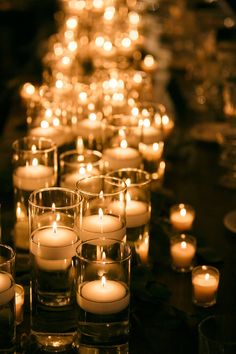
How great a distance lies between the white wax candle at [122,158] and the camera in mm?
1866

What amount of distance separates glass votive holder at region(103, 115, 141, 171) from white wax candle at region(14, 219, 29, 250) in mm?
307

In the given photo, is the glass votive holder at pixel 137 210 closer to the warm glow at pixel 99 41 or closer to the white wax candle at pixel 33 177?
the white wax candle at pixel 33 177

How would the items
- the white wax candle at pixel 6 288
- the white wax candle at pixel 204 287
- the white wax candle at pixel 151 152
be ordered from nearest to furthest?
the white wax candle at pixel 6 288
the white wax candle at pixel 204 287
the white wax candle at pixel 151 152

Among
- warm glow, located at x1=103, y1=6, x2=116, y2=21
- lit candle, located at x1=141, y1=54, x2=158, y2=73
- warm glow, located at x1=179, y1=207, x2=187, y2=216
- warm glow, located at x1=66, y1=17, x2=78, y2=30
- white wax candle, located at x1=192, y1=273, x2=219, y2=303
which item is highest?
warm glow, located at x1=103, y1=6, x2=116, y2=21

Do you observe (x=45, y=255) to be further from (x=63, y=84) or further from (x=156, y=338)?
(x=63, y=84)

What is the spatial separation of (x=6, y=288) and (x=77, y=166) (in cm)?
53

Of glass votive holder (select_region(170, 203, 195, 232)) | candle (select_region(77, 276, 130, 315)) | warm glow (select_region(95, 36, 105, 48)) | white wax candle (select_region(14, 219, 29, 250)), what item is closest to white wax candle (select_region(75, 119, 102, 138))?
glass votive holder (select_region(170, 203, 195, 232))

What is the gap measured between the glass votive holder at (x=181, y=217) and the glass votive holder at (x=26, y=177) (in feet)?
1.06

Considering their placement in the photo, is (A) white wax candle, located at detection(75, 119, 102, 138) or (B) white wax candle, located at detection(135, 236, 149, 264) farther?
(A) white wax candle, located at detection(75, 119, 102, 138)

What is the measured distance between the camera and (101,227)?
4.79 feet

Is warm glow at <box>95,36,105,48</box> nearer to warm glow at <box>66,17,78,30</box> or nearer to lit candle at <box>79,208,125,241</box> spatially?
warm glow at <box>66,17,78,30</box>

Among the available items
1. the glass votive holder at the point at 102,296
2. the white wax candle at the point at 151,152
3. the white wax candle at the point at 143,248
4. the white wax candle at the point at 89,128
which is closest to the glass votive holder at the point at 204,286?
the white wax candle at the point at 143,248

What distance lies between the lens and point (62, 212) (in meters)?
1.42

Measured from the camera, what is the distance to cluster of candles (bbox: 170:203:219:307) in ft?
5.10
